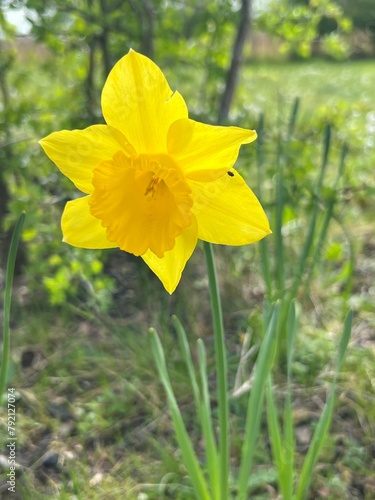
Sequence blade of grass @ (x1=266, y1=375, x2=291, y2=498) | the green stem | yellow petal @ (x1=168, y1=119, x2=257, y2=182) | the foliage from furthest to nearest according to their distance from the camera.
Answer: the foliage, blade of grass @ (x1=266, y1=375, x2=291, y2=498), the green stem, yellow petal @ (x1=168, y1=119, x2=257, y2=182)

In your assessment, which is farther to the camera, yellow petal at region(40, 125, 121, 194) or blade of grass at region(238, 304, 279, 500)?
blade of grass at region(238, 304, 279, 500)

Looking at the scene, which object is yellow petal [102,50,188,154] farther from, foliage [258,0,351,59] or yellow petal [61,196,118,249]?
foliage [258,0,351,59]

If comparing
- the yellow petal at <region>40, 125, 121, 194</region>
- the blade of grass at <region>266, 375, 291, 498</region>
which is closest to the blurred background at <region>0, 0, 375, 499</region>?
the blade of grass at <region>266, 375, 291, 498</region>

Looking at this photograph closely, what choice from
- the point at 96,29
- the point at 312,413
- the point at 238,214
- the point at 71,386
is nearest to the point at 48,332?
the point at 71,386

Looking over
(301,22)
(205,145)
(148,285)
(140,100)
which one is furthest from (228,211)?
(301,22)

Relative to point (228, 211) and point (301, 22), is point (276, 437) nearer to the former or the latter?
point (228, 211)

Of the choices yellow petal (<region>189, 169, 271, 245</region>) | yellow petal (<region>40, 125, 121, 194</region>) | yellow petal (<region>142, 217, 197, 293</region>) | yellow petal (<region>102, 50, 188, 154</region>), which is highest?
yellow petal (<region>102, 50, 188, 154</region>)
